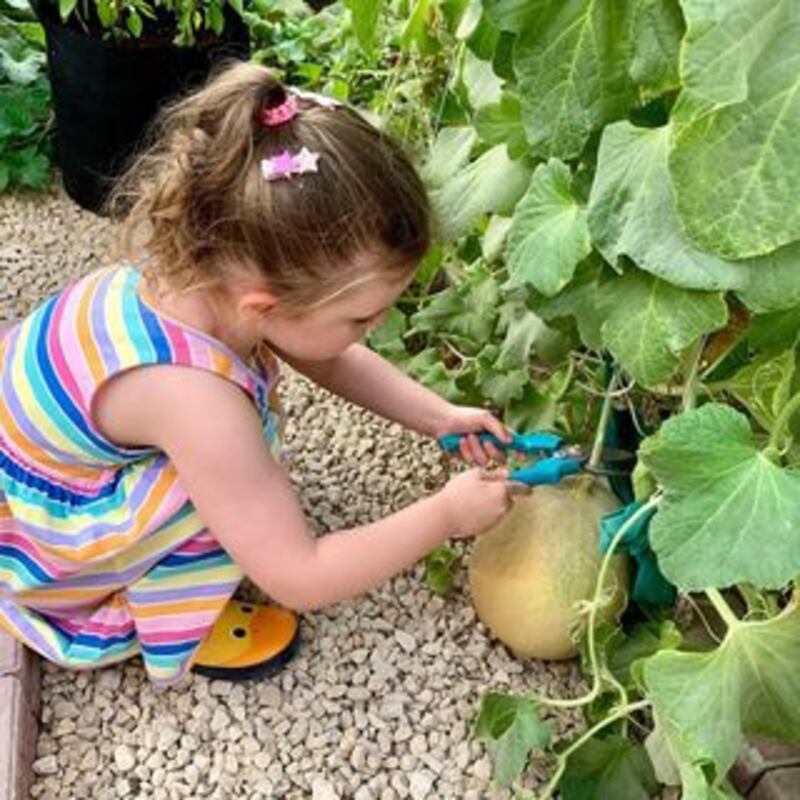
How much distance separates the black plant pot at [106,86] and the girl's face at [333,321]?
1.22 meters

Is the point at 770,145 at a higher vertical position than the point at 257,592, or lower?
higher

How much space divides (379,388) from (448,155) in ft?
1.04

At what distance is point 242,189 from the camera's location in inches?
58.9

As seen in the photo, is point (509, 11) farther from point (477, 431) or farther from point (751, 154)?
point (477, 431)

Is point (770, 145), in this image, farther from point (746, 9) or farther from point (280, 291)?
point (280, 291)

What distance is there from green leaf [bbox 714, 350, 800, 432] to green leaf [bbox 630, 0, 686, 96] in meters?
0.30

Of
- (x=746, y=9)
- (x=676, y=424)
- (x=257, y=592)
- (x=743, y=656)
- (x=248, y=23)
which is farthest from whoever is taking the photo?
→ (x=248, y=23)

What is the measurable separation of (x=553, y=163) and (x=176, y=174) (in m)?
0.42

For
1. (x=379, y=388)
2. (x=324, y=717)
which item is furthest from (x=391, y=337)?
(x=324, y=717)

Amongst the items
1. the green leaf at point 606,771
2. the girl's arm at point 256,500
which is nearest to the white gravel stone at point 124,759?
the girl's arm at point 256,500

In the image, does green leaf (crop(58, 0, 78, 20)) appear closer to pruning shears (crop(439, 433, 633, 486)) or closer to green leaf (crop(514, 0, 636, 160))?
pruning shears (crop(439, 433, 633, 486))

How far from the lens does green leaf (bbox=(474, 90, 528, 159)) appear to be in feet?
5.09

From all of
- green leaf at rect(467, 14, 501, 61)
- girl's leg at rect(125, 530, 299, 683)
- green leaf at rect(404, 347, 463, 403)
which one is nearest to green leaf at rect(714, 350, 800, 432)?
green leaf at rect(467, 14, 501, 61)

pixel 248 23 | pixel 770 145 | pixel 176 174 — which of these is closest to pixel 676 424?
pixel 770 145
